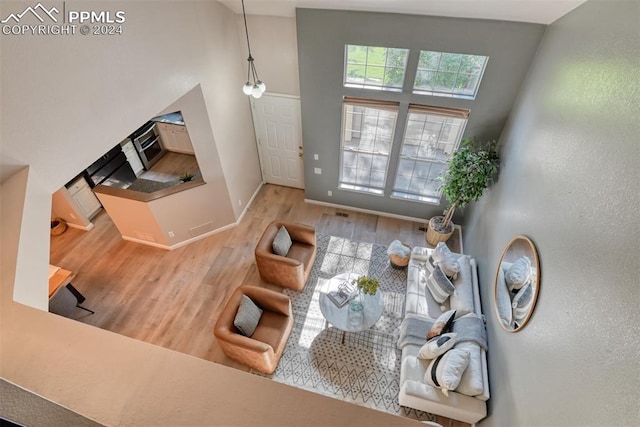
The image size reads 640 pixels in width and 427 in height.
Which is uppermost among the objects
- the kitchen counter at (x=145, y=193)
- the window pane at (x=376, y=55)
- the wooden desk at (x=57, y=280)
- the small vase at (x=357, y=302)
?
the window pane at (x=376, y=55)

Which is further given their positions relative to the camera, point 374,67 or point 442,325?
point 374,67

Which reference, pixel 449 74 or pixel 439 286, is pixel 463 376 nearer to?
pixel 439 286

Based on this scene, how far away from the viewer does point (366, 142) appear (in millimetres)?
5465

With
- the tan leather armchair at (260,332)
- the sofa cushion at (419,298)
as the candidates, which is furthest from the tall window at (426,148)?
the tan leather armchair at (260,332)

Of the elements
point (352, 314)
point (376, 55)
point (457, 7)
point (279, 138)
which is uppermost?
point (457, 7)

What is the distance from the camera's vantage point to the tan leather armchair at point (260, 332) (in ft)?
11.8

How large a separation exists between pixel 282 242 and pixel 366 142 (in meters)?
2.22

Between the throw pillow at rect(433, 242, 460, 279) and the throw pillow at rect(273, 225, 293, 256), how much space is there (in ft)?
7.03

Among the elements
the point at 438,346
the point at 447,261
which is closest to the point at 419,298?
the point at 447,261

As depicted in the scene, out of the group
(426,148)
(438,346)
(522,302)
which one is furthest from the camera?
(426,148)

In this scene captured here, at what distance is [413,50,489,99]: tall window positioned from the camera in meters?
4.28

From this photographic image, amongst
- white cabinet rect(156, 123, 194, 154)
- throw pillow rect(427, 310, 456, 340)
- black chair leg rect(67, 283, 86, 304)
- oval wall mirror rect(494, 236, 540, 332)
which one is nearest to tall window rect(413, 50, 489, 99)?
oval wall mirror rect(494, 236, 540, 332)

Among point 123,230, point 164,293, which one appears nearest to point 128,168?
point 123,230

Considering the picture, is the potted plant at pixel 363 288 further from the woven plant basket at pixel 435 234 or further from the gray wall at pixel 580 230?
the woven plant basket at pixel 435 234
